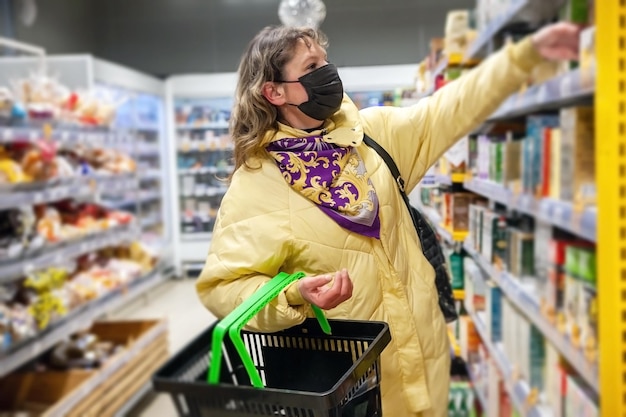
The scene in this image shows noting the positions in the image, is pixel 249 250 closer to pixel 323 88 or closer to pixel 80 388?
pixel 323 88

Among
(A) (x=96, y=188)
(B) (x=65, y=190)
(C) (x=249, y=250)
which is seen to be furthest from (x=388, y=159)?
(A) (x=96, y=188)

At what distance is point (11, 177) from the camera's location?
9.68ft

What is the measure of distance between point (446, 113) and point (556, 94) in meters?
0.24

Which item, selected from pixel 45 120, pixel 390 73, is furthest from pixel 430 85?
pixel 45 120

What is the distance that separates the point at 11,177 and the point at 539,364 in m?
2.62

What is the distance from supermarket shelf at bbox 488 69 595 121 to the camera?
0.87 meters

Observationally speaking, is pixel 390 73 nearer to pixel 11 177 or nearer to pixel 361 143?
pixel 361 143

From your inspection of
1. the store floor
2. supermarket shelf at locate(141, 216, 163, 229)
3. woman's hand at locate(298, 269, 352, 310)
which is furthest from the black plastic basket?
supermarket shelf at locate(141, 216, 163, 229)

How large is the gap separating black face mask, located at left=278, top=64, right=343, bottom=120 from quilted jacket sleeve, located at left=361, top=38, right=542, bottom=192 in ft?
0.51

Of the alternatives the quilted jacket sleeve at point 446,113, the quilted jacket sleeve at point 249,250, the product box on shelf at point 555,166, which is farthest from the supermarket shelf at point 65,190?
the product box on shelf at point 555,166

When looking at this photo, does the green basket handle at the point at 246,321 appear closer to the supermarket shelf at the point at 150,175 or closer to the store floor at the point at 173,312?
the store floor at the point at 173,312

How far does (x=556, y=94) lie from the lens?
36.0 inches

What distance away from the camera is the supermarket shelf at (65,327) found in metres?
2.80

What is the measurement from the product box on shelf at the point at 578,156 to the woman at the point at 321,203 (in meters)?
0.23
